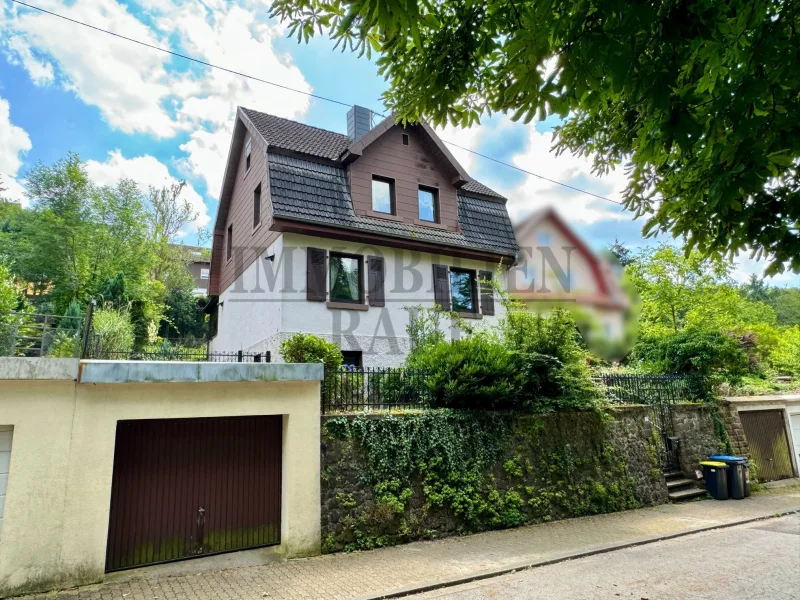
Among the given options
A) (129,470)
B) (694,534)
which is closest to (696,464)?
(694,534)

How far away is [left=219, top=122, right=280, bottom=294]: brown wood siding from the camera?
13.1 m

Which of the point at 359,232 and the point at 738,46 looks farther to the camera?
the point at 359,232

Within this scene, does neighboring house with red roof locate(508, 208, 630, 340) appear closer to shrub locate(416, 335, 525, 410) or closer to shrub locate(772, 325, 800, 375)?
shrub locate(416, 335, 525, 410)

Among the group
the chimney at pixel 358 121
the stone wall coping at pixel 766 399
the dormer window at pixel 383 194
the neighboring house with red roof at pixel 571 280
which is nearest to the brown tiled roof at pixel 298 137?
the chimney at pixel 358 121

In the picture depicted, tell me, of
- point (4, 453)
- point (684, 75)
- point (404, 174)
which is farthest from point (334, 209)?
point (684, 75)

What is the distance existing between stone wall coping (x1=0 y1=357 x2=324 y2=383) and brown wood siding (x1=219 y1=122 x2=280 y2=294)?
6078mm

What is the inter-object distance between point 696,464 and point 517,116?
1236 centimetres

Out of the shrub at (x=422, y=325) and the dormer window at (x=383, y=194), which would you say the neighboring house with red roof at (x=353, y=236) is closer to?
the dormer window at (x=383, y=194)

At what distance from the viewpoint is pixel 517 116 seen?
346 cm

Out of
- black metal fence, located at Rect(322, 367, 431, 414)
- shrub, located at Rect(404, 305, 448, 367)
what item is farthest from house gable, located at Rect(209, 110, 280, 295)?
black metal fence, located at Rect(322, 367, 431, 414)

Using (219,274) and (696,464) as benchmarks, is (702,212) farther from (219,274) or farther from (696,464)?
(219,274)

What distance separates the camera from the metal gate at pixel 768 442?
1314cm

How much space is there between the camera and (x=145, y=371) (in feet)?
20.3

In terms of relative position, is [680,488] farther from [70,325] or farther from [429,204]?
[70,325]
